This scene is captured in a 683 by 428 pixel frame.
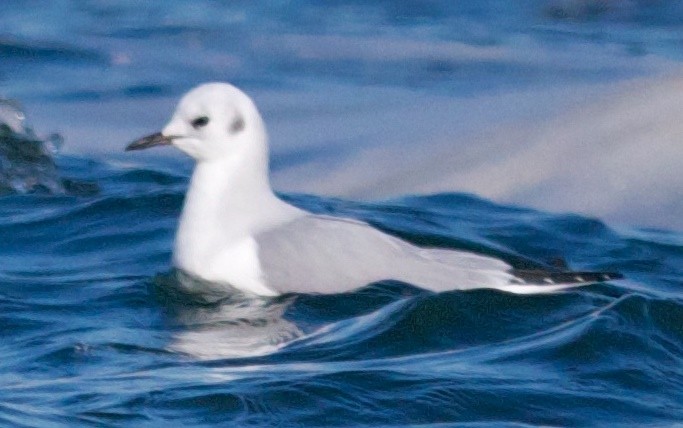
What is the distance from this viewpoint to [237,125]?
6203mm

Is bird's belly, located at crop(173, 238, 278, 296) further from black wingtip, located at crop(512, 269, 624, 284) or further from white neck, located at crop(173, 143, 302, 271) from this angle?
black wingtip, located at crop(512, 269, 624, 284)

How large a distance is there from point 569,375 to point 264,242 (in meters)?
1.35

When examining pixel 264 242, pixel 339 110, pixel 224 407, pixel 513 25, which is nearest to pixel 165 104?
pixel 339 110

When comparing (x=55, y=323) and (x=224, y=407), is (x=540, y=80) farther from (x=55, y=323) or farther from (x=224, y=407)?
(x=224, y=407)

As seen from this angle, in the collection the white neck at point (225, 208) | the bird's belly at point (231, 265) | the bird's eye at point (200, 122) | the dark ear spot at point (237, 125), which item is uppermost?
the dark ear spot at point (237, 125)

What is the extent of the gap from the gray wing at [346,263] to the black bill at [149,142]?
50cm

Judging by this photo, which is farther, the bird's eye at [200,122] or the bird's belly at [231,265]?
the bird's eye at [200,122]

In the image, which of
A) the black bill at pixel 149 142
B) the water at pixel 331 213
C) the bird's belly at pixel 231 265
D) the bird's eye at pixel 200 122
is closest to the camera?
the water at pixel 331 213

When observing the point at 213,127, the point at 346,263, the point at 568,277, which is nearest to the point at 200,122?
the point at 213,127

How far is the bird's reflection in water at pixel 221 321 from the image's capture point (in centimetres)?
530

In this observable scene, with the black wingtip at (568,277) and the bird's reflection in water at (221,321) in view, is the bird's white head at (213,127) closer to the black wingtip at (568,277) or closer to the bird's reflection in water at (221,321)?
the bird's reflection in water at (221,321)

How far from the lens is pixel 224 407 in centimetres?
466

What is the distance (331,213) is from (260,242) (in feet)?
5.91

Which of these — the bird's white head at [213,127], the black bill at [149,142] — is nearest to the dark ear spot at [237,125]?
the bird's white head at [213,127]
